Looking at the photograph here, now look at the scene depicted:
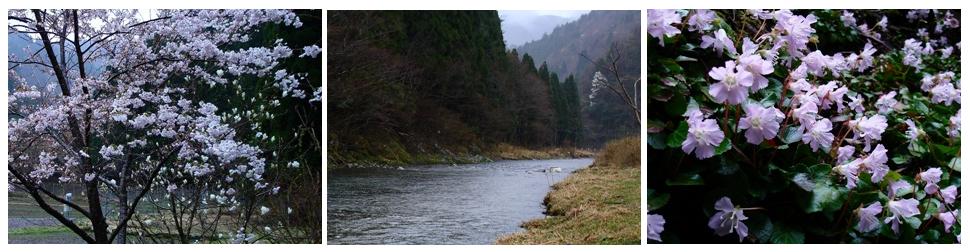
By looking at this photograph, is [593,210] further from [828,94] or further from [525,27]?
[828,94]

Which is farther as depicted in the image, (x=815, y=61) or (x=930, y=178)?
(x=930, y=178)

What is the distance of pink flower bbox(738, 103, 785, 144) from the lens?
164 cm

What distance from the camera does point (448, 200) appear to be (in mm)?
2844

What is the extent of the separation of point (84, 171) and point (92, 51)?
0.48 metres

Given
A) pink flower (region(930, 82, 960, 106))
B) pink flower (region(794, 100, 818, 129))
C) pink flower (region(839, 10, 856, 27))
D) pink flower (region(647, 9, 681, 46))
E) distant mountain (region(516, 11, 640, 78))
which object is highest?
pink flower (region(839, 10, 856, 27))

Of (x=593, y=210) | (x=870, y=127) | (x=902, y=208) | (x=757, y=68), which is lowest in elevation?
(x=593, y=210)

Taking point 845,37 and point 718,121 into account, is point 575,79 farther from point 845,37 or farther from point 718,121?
point 845,37

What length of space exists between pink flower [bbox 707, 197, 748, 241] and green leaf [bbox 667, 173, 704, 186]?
0.08 m

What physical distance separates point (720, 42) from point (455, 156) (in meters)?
1.24

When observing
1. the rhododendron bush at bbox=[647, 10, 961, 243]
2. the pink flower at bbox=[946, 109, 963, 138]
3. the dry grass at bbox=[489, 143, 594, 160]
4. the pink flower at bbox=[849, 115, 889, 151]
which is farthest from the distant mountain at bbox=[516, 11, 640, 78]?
the pink flower at bbox=[946, 109, 963, 138]

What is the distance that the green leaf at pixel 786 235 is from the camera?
1831 millimetres

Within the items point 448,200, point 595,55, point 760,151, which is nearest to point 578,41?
point 595,55

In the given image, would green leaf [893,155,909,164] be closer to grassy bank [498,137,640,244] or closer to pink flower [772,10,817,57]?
pink flower [772,10,817,57]

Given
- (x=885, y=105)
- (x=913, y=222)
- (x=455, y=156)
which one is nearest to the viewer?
(x=913, y=222)
